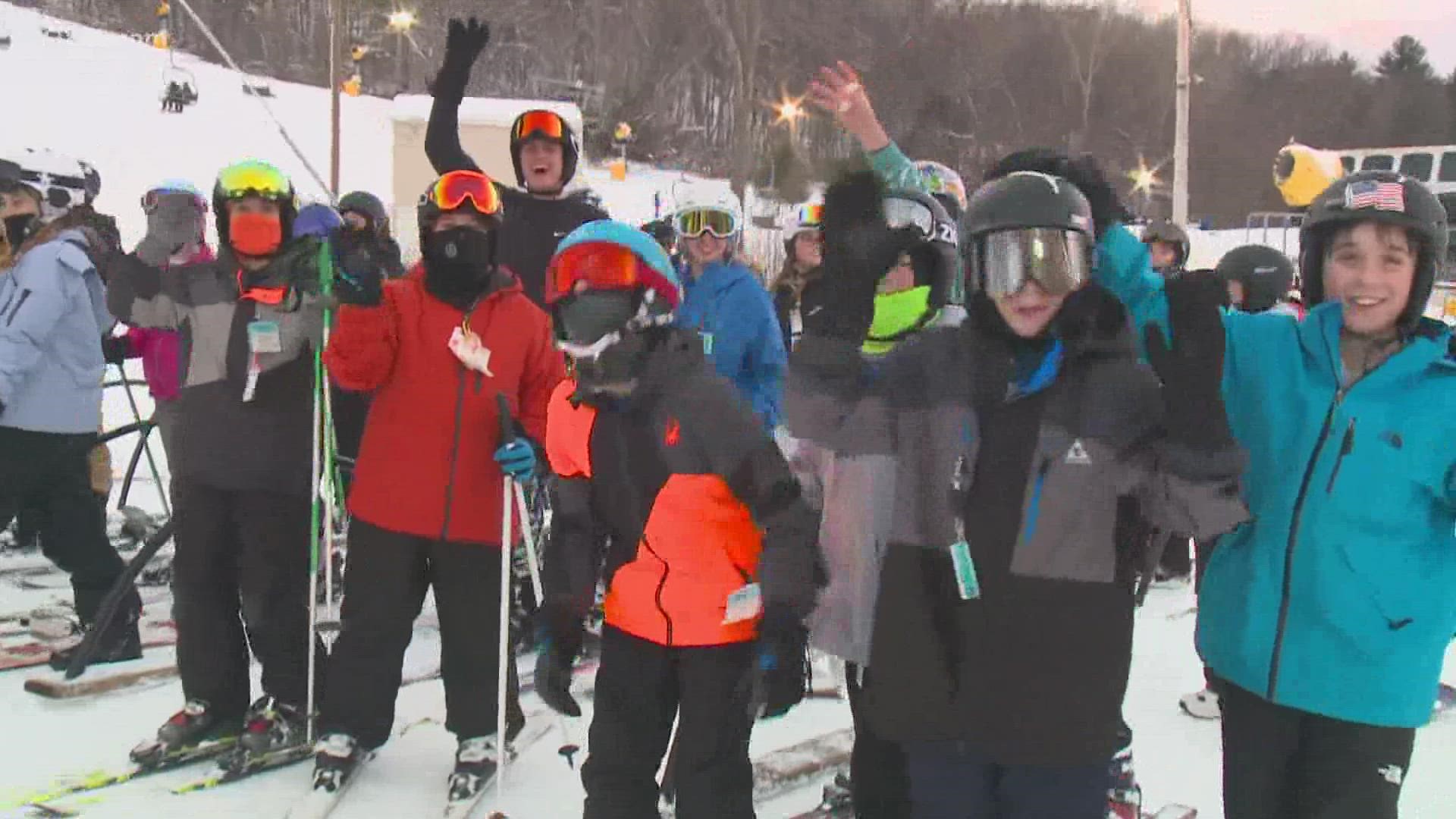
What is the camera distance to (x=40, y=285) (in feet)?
14.6

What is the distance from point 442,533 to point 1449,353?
2.74m

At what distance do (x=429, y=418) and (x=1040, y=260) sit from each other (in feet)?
7.00

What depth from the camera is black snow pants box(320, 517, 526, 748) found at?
3.62m

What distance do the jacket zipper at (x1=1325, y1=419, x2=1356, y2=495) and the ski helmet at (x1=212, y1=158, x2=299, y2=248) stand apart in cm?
326

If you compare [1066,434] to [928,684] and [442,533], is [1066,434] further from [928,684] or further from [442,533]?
[442,533]

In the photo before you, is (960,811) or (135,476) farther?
(135,476)

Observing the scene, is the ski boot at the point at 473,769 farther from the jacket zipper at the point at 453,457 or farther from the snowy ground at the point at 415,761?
the jacket zipper at the point at 453,457

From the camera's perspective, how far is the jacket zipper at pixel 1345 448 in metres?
2.29

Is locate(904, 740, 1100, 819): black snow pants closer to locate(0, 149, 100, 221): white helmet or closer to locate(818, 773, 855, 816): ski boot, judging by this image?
locate(818, 773, 855, 816): ski boot

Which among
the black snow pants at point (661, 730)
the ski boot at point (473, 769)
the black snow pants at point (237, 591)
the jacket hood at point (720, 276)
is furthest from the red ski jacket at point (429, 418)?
the black snow pants at point (661, 730)

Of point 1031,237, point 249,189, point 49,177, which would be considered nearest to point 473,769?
point 249,189

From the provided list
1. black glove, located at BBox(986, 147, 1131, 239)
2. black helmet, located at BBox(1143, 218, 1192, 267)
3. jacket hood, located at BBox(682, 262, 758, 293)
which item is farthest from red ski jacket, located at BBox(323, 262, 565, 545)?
black helmet, located at BBox(1143, 218, 1192, 267)

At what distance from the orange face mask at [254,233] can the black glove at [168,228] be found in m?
0.38

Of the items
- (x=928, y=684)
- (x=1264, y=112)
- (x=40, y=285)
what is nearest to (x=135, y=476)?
(x=40, y=285)
